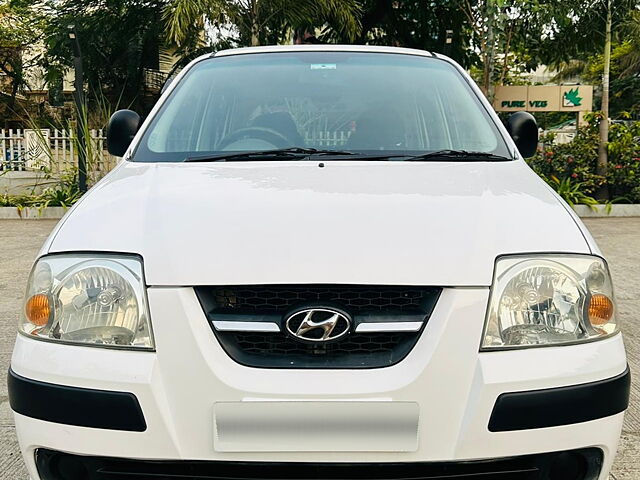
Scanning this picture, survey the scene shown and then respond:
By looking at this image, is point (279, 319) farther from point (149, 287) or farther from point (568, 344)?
point (568, 344)

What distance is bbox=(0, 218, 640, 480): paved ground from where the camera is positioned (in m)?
2.36

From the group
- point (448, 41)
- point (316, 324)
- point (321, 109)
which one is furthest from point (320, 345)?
point (448, 41)

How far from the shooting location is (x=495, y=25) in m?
10.1

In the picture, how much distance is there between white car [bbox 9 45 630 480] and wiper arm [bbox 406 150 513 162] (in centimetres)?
53

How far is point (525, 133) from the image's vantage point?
107 inches

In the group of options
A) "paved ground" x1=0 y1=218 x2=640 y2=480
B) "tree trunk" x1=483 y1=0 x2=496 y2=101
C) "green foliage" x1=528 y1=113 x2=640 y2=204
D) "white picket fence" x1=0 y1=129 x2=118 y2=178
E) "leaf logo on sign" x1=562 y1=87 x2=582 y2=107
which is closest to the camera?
"paved ground" x1=0 y1=218 x2=640 y2=480

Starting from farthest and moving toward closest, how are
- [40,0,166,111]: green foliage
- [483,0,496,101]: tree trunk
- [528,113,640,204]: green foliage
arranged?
[40,0,166,111]: green foliage < [483,0,496,101]: tree trunk < [528,113,640,204]: green foliage

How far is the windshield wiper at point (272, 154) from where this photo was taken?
2242 mm

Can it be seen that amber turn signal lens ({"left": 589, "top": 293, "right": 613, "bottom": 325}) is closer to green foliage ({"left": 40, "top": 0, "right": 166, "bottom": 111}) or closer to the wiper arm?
the wiper arm

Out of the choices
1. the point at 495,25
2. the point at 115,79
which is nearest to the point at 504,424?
the point at 495,25

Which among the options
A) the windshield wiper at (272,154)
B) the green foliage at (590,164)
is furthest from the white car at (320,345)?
the green foliage at (590,164)

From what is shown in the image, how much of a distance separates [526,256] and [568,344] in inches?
8.6

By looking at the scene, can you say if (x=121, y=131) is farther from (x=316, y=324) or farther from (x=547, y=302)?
(x=547, y=302)

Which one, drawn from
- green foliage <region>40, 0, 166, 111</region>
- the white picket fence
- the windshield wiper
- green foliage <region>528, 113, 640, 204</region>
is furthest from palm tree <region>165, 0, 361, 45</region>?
the windshield wiper
